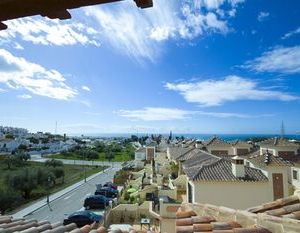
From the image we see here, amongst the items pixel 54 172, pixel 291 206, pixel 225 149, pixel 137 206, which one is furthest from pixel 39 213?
pixel 291 206

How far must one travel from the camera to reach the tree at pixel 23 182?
38.9 meters

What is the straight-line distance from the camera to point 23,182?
130 ft

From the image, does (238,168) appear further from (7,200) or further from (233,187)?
(7,200)

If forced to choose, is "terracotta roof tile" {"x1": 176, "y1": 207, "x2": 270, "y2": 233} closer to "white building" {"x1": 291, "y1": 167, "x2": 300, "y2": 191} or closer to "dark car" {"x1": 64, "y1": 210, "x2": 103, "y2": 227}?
"dark car" {"x1": 64, "y1": 210, "x2": 103, "y2": 227}

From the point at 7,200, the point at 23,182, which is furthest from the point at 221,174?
the point at 23,182

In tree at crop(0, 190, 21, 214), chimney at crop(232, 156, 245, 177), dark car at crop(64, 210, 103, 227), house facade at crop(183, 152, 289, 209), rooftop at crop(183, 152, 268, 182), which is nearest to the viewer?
house facade at crop(183, 152, 289, 209)

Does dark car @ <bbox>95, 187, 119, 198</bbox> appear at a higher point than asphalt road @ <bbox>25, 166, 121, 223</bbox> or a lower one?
higher

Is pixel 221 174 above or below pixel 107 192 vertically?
above

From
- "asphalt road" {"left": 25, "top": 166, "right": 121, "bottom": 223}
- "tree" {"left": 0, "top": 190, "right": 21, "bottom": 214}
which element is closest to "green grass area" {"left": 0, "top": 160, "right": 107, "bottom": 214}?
"tree" {"left": 0, "top": 190, "right": 21, "bottom": 214}

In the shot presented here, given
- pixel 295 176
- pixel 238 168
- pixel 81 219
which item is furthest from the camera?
A: pixel 295 176

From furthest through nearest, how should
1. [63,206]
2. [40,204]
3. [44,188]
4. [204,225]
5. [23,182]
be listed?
[44,188] < [23,182] < [40,204] < [63,206] < [204,225]

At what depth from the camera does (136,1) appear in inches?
98.3

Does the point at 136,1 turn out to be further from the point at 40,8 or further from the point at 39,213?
the point at 39,213

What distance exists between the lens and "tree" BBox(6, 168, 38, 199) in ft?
128
